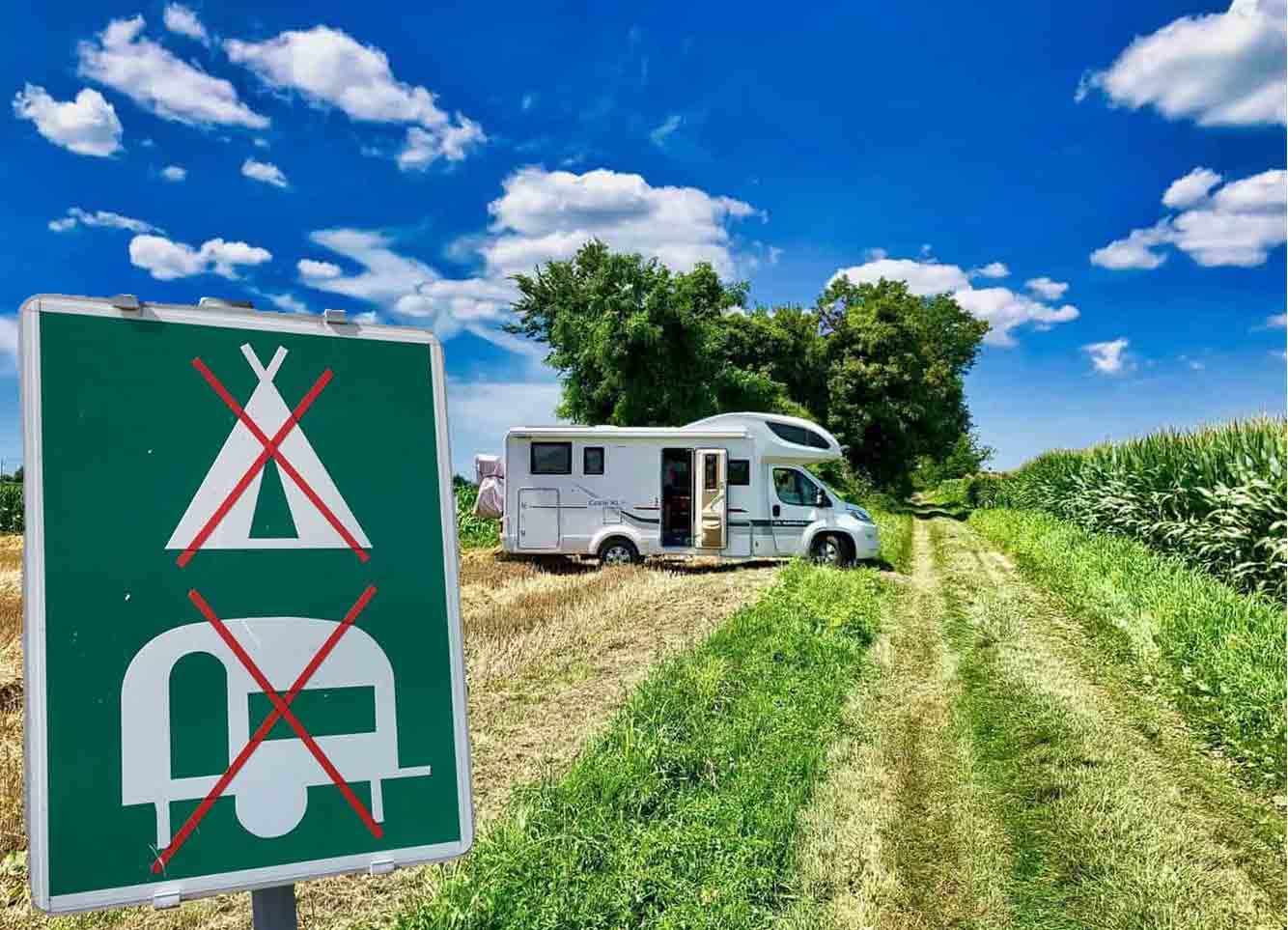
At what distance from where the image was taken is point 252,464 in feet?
6.06

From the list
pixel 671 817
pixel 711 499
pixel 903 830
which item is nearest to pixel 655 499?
pixel 711 499

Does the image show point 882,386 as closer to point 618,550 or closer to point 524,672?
point 618,550

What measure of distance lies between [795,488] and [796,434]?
1.14 m

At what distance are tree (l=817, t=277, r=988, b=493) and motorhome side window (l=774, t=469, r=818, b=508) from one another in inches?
699

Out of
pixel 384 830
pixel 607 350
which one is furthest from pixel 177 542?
pixel 607 350

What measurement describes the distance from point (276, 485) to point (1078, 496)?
68.6 ft

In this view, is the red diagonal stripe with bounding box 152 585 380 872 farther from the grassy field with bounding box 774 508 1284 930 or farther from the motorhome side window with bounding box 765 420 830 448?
the motorhome side window with bounding box 765 420 830 448

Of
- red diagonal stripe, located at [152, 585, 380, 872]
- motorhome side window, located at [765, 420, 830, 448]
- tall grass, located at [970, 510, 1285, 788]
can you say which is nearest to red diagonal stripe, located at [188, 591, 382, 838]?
red diagonal stripe, located at [152, 585, 380, 872]

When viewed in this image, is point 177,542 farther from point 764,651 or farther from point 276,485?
point 764,651

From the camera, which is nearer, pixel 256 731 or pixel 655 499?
pixel 256 731

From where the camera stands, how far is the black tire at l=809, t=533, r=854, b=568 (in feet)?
48.9

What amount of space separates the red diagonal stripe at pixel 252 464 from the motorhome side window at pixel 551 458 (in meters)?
13.1

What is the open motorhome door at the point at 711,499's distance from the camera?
14.9 metres

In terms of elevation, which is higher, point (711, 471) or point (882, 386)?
point (882, 386)
